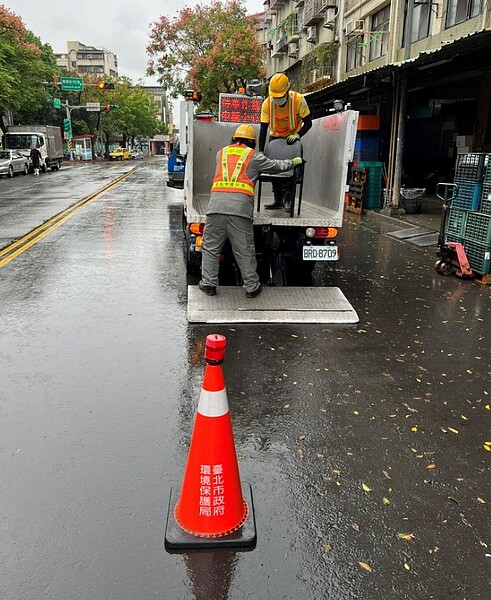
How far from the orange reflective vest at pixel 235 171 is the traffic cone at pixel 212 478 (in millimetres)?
3742

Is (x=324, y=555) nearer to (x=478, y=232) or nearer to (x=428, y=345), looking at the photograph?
(x=428, y=345)

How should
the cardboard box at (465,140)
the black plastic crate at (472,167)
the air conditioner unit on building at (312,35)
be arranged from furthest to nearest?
the air conditioner unit on building at (312,35), the cardboard box at (465,140), the black plastic crate at (472,167)

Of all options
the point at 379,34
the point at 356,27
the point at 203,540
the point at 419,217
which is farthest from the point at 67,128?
the point at 203,540

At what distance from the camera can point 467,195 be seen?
8.30 m

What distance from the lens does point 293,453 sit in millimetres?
3578

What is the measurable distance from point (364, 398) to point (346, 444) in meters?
0.78

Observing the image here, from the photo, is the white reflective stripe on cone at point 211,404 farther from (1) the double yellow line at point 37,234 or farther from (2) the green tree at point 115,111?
(2) the green tree at point 115,111

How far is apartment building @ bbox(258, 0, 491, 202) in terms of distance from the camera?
44.5 ft

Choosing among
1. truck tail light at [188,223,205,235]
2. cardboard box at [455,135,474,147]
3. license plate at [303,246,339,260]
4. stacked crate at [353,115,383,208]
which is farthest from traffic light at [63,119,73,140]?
license plate at [303,246,339,260]

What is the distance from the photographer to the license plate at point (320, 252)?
270 inches

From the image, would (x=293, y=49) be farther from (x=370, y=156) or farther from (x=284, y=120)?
(x=284, y=120)

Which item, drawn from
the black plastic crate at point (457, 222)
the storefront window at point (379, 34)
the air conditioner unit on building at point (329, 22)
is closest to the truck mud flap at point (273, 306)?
the black plastic crate at point (457, 222)

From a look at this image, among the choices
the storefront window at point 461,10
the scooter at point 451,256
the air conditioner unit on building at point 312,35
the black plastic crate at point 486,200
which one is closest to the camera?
the black plastic crate at point 486,200

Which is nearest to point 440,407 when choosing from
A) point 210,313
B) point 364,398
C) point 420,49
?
point 364,398
